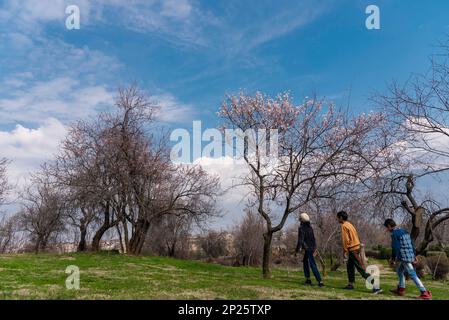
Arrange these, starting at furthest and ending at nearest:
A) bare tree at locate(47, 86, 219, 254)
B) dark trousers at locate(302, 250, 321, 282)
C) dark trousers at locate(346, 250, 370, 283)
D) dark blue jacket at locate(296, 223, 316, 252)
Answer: bare tree at locate(47, 86, 219, 254) < dark blue jacket at locate(296, 223, 316, 252) < dark trousers at locate(302, 250, 321, 282) < dark trousers at locate(346, 250, 370, 283)

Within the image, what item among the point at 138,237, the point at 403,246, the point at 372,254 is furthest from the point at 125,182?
the point at 372,254

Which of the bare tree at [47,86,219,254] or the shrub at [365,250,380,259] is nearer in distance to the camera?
the bare tree at [47,86,219,254]

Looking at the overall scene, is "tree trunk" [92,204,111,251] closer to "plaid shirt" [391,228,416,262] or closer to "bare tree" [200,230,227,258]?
"plaid shirt" [391,228,416,262]

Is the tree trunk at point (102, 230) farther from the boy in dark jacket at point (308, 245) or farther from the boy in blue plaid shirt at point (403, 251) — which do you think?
the boy in blue plaid shirt at point (403, 251)

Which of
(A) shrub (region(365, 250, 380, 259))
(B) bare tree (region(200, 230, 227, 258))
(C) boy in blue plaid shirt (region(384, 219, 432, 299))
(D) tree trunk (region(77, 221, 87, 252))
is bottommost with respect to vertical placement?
(A) shrub (region(365, 250, 380, 259))

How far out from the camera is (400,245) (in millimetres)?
11383

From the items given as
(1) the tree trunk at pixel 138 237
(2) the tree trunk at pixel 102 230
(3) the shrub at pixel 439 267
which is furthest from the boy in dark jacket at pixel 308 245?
(3) the shrub at pixel 439 267

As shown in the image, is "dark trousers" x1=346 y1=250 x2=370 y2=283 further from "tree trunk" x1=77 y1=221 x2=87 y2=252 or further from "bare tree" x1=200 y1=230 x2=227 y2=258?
"bare tree" x1=200 y1=230 x2=227 y2=258

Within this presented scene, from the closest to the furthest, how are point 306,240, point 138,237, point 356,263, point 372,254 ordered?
point 356,263
point 306,240
point 138,237
point 372,254

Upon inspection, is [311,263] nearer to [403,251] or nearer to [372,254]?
[403,251]

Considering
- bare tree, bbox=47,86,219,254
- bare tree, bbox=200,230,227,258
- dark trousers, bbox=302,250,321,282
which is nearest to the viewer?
dark trousers, bbox=302,250,321,282

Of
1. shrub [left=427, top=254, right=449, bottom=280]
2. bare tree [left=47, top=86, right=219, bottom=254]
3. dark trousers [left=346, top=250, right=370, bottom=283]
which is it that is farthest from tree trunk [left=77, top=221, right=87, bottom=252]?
shrub [left=427, top=254, right=449, bottom=280]

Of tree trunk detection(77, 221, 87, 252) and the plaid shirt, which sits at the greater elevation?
the plaid shirt
